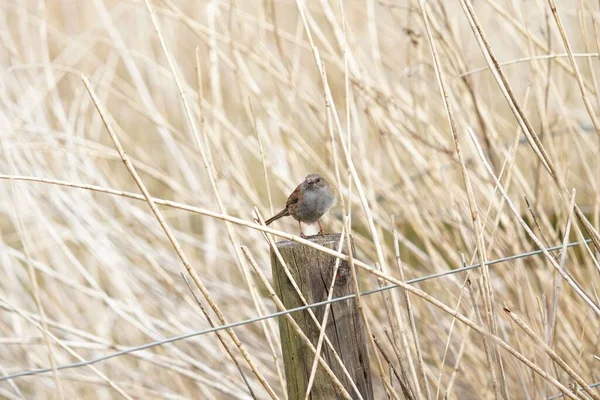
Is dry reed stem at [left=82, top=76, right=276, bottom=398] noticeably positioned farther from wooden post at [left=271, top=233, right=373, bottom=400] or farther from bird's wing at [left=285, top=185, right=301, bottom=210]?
bird's wing at [left=285, top=185, right=301, bottom=210]

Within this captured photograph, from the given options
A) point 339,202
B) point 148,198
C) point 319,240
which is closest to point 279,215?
point 319,240

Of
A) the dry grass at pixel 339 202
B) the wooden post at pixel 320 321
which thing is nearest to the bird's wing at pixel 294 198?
the dry grass at pixel 339 202

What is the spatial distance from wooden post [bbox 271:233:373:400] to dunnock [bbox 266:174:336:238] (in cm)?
41

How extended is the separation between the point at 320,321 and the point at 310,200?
52cm

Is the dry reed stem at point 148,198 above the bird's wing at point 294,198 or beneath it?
above

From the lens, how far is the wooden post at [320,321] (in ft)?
5.51

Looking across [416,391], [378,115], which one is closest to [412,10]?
[378,115]

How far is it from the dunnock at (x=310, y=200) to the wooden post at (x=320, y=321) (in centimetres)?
41

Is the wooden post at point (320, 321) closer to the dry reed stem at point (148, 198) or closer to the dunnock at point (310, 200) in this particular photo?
the dry reed stem at point (148, 198)

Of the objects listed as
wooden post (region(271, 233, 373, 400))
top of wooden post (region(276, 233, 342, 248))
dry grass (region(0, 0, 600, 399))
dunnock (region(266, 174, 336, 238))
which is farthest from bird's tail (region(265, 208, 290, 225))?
wooden post (region(271, 233, 373, 400))

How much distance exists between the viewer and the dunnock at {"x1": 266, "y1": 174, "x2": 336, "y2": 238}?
217 centimetres

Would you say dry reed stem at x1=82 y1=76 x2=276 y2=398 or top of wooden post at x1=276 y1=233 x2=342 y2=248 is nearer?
dry reed stem at x1=82 y1=76 x2=276 y2=398

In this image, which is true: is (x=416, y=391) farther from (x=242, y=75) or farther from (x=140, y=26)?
(x=140, y=26)

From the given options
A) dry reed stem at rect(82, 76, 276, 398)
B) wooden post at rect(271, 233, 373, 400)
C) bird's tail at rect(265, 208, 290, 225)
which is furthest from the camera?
bird's tail at rect(265, 208, 290, 225)
